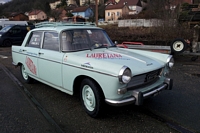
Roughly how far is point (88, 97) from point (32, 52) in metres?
2.29

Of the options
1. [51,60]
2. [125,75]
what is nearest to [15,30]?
[51,60]

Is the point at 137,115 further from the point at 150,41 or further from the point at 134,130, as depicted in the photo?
the point at 150,41

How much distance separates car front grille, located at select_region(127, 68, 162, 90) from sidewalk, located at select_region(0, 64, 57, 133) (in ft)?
4.98

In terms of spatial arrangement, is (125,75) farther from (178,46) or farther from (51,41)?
(178,46)

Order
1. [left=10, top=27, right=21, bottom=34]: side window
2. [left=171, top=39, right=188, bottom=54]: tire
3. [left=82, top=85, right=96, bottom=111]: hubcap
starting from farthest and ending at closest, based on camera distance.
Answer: [left=10, top=27, right=21, bottom=34]: side window < [left=171, top=39, right=188, bottom=54]: tire < [left=82, top=85, right=96, bottom=111]: hubcap

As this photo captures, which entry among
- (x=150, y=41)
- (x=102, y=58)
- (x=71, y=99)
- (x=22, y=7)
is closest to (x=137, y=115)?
(x=102, y=58)

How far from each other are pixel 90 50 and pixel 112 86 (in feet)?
4.52

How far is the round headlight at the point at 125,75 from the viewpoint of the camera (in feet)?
9.35

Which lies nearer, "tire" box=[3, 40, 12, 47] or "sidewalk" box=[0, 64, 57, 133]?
"sidewalk" box=[0, 64, 57, 133]

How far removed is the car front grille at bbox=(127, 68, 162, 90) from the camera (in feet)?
10.3

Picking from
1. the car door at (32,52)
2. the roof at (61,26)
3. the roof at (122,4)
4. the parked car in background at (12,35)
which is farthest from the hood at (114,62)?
the roof at (122,4)

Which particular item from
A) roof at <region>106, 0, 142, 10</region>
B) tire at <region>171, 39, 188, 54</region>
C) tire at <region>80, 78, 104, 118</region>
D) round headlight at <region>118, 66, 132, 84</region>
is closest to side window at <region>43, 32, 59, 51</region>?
tire at <region>80, 78, 104, 118</region>

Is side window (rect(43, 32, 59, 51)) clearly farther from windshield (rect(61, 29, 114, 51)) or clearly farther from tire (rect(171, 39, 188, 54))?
tire (rect(171, 39, 188, 54))

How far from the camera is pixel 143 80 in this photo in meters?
3.31
